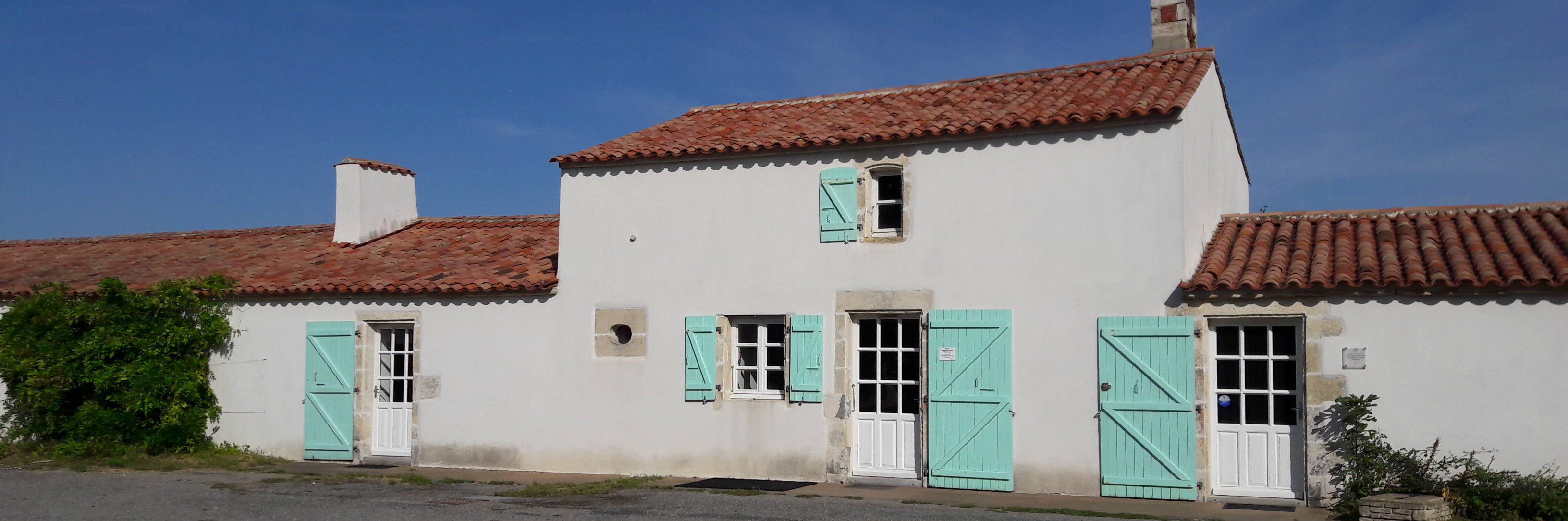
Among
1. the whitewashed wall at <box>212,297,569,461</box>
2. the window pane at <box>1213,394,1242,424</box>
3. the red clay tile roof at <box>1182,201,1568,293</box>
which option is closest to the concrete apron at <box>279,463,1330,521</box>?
the whitewashed wall at <box>212,297,569,461</box>

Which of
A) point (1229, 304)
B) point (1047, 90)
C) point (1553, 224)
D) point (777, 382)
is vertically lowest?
point (777, 382)

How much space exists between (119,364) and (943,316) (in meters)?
9.04

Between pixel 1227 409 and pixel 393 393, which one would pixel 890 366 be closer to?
pixel 1227 409

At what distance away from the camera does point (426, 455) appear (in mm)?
12852

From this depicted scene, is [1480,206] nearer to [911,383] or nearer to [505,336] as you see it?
[911,383]

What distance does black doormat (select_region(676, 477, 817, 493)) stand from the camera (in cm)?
1080

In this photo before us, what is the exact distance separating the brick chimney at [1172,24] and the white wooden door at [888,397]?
4.75 meters

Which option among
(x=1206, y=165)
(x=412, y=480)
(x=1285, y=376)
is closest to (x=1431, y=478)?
(x=1285, y=376)

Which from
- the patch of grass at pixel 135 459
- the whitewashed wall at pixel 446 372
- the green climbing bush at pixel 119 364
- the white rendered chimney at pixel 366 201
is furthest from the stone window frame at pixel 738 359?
the white rendered chimney at pixel 366 201

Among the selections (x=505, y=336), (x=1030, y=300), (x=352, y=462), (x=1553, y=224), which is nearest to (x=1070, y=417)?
(x=1030, y=300)

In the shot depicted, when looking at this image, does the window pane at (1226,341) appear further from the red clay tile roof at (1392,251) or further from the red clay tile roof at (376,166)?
the red clay tile roof at (376,166)

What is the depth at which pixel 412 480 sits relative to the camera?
450 inches

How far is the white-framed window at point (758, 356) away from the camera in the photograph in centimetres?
1165

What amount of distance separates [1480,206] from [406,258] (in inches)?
445
